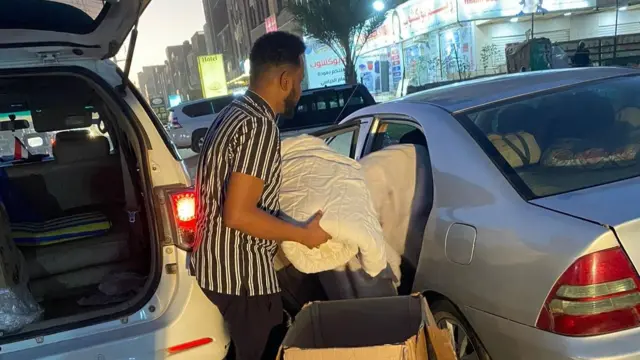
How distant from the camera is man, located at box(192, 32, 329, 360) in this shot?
216 centimetres

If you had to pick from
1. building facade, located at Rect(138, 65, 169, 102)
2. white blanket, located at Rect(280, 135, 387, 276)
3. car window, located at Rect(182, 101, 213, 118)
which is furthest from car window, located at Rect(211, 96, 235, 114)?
building facade, located at Rect(138, 65, 169, 102)

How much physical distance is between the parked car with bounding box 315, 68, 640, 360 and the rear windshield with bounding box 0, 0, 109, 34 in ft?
Result: 5.43

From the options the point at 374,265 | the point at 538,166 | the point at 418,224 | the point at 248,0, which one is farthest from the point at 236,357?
the point at 248,0

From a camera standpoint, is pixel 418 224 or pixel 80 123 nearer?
pixel 418 224

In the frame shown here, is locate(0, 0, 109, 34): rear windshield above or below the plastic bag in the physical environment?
above

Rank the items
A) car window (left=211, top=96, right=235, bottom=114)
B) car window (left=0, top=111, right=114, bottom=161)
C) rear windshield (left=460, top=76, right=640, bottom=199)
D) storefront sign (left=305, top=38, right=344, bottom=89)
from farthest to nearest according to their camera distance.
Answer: storefront sign (left=305, top=38, right=344, bottom=89) < car window (left=211, top=96, right=235, bottom=114) < car window (left=0, top=111, right=114, bottom=161) < rear windshield (left=460, top=76, right=640, bottom=199)

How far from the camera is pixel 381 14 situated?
22969 mm

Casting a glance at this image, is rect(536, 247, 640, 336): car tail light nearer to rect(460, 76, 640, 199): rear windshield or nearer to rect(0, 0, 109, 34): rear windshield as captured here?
rect(460, 76, 640, 199): rear windshield

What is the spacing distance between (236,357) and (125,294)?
75 centimetres

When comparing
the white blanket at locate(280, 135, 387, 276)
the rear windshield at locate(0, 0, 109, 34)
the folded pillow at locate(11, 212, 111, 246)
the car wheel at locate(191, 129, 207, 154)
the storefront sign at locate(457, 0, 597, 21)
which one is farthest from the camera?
the storefront sign at locate(457, 0, 597, 21)

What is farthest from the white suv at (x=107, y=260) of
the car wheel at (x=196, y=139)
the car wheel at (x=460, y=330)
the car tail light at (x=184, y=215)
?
the car wheel at (x=196, y=139)

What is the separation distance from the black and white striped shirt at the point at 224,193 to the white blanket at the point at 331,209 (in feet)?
0.33

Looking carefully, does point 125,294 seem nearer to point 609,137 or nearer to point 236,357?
point 236,357

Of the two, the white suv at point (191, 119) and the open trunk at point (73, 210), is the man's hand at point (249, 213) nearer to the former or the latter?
the open trunk at point (73, 210)
